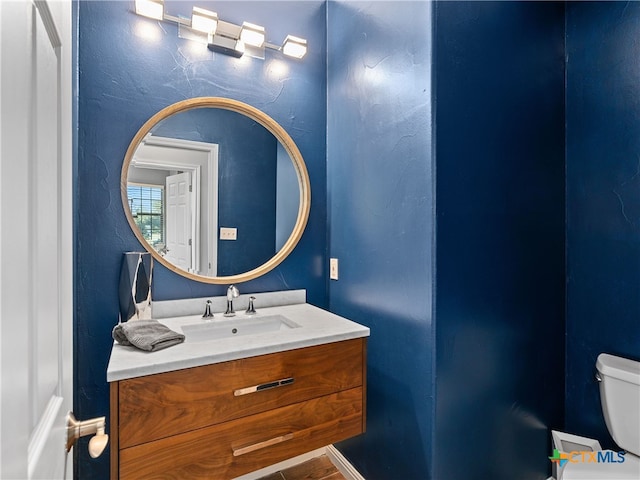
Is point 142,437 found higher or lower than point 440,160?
lower

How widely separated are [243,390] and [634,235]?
1.72 meters

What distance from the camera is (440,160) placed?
1.27 meters

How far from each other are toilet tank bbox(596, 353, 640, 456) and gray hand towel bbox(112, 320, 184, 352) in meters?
1.70

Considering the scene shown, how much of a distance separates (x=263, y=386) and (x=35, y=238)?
89 cm

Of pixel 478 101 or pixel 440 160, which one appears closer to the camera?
pixel 440 160

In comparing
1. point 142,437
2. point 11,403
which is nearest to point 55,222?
point 11,403

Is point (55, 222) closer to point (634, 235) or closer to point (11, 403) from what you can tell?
point (11, 403)

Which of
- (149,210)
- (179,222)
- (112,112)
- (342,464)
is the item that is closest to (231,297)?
(179,222)

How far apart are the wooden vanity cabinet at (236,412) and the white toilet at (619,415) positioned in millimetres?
867

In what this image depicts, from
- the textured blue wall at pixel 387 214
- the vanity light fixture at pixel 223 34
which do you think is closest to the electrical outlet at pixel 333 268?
the textured blue wall at pixel 387 214

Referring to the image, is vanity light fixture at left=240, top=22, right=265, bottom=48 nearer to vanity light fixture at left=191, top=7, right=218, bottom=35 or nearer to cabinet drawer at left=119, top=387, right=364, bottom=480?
vanity light fixture at left=191, top=7, right=218, bottom=35

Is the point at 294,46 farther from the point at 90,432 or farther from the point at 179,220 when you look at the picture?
the point at 90,432

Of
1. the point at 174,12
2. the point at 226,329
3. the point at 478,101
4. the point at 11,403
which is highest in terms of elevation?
the point at 174,12

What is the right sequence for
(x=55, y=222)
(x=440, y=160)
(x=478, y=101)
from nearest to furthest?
1. (x=55, y=222)
2. (x=440, y=160)
3. (x=478, y=101)
